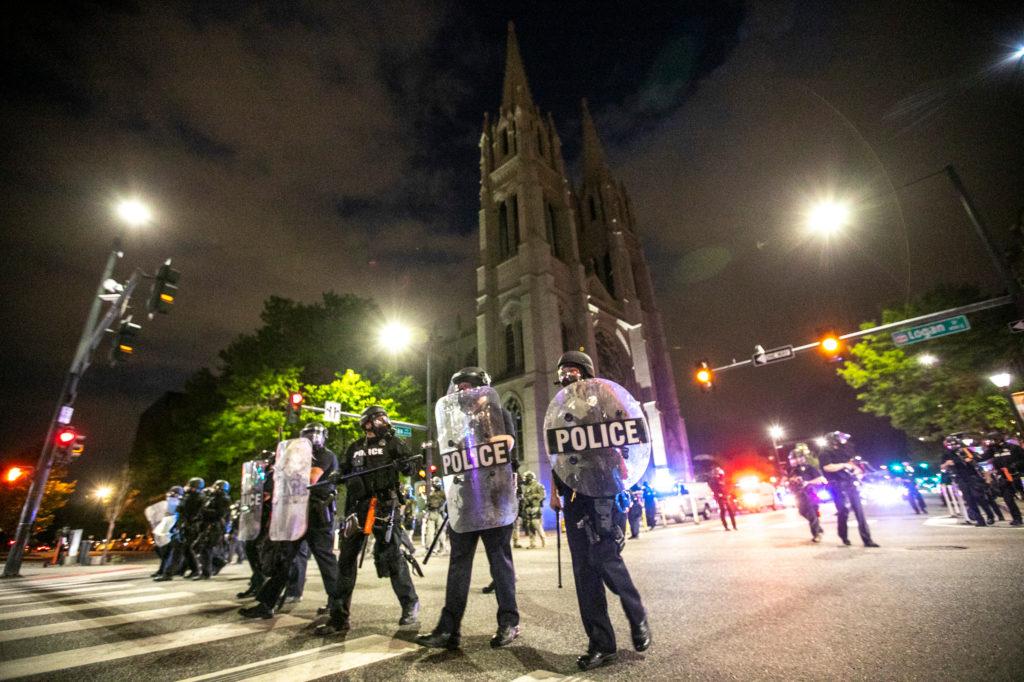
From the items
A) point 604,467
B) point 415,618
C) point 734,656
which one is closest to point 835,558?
point 734,656

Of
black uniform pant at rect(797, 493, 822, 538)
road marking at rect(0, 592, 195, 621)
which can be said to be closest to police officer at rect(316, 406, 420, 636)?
road marking at rect(0, 592, 195, 621)

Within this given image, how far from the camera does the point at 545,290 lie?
3200cm

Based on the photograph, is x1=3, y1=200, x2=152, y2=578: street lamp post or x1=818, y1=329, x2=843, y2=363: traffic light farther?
x1=818, y1=329, x2=843, y2=363: traffic light

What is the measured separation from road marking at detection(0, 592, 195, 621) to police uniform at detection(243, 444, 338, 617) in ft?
8.61

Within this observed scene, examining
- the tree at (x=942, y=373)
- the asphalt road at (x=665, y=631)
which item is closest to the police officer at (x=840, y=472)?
the asphalt road at (x=665, y=631)

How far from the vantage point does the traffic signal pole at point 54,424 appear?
10.5 m

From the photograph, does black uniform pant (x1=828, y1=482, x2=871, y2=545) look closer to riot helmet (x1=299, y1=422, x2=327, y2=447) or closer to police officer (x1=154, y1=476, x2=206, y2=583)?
riot helmet (x1=299, y1=422, x2=327, y2=447)

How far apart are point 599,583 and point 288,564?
147 inches

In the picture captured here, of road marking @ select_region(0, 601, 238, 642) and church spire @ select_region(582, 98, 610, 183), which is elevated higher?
church spire @ select_region(582, 98, 610, 183)

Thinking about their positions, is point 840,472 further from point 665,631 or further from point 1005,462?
point 665,631

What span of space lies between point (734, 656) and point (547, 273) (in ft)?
101

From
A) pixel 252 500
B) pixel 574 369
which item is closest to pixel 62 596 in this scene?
pixel 252 500

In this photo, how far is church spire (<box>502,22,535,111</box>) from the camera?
42.2 metres

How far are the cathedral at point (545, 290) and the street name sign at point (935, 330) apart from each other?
1834 centimetres
